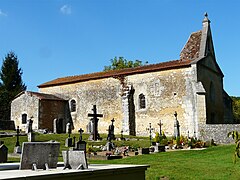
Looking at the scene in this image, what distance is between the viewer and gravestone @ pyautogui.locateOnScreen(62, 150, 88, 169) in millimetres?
6383

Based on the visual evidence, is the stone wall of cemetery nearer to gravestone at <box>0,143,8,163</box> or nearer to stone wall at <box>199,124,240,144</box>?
stone wall at <box>199,124,240,144</box>

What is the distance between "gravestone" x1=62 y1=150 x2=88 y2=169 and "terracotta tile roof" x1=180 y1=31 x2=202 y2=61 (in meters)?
26.8

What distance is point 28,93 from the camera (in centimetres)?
3650

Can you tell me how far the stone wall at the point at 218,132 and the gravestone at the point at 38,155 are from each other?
20.3 m

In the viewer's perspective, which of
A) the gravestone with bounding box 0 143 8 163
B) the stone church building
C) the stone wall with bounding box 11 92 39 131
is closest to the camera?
the gravestone with bounding box 0 143 8 163

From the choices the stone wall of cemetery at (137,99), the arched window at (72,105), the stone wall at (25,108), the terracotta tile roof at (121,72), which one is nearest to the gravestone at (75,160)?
the stone wall of cemetery at (137,99)

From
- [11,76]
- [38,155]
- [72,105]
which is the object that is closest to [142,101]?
[72,105]

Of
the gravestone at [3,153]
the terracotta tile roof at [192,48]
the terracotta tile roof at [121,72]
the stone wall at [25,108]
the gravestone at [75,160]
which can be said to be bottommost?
the gravestone at [3,153]

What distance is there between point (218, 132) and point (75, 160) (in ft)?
69.9

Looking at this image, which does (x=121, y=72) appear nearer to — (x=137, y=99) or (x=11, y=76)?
(x=137, y=99)

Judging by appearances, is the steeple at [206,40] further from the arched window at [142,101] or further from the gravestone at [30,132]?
the gravestone at [30,132]

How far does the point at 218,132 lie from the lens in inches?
1020

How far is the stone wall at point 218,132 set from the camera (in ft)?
81.9

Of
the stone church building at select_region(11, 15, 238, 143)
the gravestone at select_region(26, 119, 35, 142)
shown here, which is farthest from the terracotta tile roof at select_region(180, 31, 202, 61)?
the gravestone at select_region(26, 119, 35, 142)
